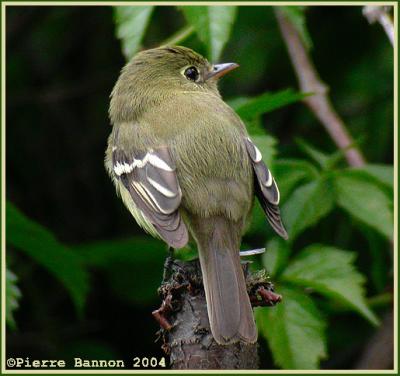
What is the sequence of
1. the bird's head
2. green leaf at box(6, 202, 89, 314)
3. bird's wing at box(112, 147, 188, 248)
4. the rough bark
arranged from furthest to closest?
the bird's head, green leaf at box(6, 202, 89, 314), bird's wing at box(112, 147, 188, 248), the rough bark

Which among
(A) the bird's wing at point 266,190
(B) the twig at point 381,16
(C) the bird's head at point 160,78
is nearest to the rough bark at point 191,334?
(A) the bird's wing at point 266,190

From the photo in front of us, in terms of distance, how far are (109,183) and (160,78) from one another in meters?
2.13

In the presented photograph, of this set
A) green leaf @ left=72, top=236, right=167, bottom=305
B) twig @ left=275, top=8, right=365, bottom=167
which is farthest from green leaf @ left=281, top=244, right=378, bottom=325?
green leaf @ left=72, top=236, right=167, bottom=305

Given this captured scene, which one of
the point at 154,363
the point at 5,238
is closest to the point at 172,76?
the point at 5,238

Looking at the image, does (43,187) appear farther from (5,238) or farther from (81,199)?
(5,238)

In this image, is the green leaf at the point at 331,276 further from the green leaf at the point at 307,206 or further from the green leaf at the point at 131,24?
the green leaf at the point at 131,24

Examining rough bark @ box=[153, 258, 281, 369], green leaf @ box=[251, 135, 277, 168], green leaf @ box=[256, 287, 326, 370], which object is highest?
green leaf @ box=[251, 135, 277, 168]

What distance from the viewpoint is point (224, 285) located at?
339 cm

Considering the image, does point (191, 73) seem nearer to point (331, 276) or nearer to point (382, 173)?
point (382, 173)

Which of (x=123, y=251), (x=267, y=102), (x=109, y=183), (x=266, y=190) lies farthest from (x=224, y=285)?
(x=109, y=183)

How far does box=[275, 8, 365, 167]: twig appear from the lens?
480 cm

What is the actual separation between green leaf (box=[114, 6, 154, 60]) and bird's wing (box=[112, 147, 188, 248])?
0.53 m

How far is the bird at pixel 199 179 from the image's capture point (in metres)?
3.43

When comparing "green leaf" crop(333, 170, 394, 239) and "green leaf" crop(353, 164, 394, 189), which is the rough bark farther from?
"green leaf" crop(353, 164, 394, 189)
